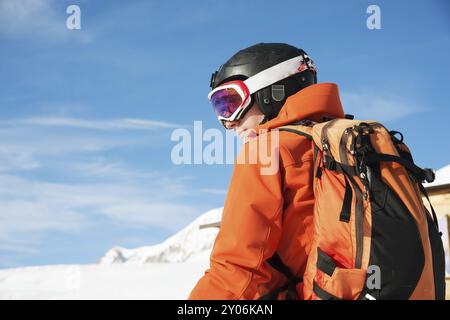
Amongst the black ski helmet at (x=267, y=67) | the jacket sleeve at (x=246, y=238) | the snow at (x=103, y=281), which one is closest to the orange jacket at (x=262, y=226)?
the jacket sleeve at (x=246, y=238)

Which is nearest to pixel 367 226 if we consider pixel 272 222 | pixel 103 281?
pixel 272 222

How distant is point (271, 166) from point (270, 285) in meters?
0.60

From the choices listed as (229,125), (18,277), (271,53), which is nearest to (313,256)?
(229,125)

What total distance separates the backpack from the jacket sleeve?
0.55 feet

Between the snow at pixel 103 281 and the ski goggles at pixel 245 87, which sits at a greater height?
the ski goggles at pixel 245 87

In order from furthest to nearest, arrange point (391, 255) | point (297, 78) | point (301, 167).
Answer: point (297, 78), point (301, 167), point (391, 255)

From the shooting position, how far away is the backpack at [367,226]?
243cm

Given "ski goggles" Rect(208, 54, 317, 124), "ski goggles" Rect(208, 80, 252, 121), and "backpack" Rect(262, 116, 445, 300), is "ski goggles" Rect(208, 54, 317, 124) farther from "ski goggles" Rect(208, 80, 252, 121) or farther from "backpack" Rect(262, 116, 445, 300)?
"backpack" Rect(262, 116, 445, 300)

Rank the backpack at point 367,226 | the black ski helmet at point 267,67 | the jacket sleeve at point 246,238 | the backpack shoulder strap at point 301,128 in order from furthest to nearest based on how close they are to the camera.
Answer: the black ski helmet at point 267,67 < the backpack shoulder strap at point 301,128 < the jacket sleeve at point 246,238 < the backpack at point 367,226

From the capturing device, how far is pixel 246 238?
2.57m

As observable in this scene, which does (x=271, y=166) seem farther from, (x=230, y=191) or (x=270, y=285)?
(x=270, y=285)

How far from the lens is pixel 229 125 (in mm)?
3564

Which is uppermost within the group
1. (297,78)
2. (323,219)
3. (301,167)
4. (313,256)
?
(297,78)

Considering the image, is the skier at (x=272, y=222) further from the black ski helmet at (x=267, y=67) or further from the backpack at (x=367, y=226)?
the black ski helmet at (x=267, y=67)
